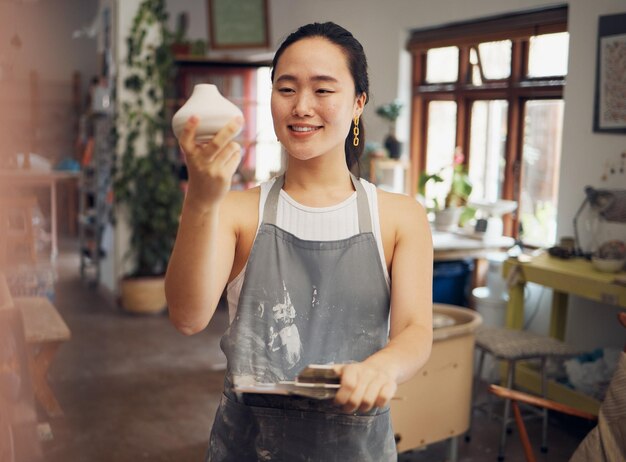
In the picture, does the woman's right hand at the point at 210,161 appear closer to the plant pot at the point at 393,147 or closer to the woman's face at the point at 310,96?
the woman's face at the point at 310,96

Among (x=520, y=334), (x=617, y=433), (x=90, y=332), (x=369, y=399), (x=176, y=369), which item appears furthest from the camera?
(x=90, y=332)

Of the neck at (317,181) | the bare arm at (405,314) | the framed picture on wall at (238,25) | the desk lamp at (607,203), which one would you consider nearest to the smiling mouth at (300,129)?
the neck at (317,181)

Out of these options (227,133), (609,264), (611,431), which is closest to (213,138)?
(227,133)

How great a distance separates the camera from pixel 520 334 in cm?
359

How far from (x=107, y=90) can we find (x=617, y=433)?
16.5 feet

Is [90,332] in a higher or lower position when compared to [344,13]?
lower

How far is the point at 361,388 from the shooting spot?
0.90 m

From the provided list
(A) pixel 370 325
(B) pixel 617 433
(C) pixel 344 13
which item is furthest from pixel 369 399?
(C) pixel 344 13

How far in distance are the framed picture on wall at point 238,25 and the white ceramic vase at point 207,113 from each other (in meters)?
5.91

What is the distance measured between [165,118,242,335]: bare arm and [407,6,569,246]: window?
3.61 m

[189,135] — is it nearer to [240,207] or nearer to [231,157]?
[231,157]

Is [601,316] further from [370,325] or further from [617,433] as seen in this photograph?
[370,325]

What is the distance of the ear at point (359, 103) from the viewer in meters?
1.27

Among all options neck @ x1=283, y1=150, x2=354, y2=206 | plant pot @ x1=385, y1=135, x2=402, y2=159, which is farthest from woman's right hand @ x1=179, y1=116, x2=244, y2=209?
plant pot @ x1=385, y1=135, x2=402, y2=159
